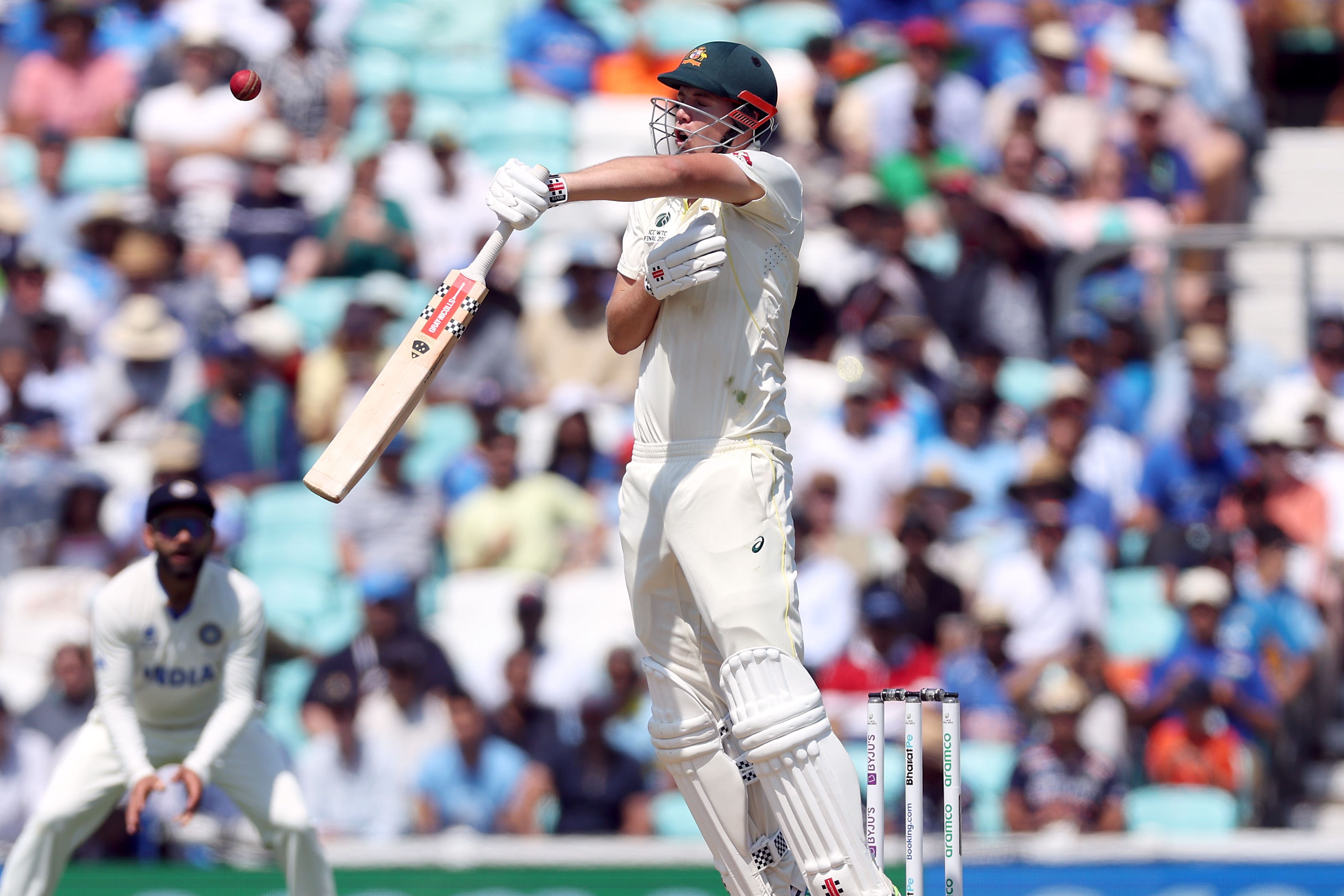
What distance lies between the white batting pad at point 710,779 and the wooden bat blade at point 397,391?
1000 mm

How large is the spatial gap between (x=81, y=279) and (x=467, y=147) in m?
2.60

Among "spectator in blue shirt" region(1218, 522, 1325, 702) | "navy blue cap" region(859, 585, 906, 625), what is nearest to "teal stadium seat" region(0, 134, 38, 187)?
"navy blue cap" region(859, 585, 906, 625)

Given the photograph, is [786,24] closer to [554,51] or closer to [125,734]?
[554,51]

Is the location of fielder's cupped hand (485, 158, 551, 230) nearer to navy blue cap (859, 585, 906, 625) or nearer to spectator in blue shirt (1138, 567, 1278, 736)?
navy blue cap (859, 585, 906, 625)

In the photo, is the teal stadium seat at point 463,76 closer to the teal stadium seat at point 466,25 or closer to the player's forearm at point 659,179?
the teal stadium seat at point 466,25

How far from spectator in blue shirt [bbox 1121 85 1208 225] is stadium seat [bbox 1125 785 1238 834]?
13.8 ft

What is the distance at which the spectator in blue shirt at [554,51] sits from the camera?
1268 centimetres

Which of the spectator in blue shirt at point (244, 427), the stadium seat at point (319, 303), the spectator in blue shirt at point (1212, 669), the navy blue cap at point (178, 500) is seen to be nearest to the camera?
the navy blue cap at point (178, 500)

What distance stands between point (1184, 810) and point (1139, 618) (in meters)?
1.16

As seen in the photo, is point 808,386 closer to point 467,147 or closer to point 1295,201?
point 467,147

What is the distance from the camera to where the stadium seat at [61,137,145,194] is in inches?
474

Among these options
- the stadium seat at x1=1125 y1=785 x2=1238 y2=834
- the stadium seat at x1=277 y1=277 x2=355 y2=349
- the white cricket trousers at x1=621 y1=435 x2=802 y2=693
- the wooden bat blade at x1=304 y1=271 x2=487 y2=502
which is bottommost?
the stadium seat at x1=1125 y1=785 x2=1238 y2=834

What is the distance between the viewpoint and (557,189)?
4.46 metres

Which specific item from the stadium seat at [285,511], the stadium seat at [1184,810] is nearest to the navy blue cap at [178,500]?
the stadium seat at [285,511]
